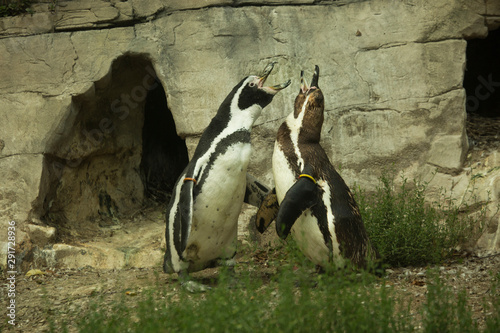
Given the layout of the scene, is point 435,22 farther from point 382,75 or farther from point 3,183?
point 3,183

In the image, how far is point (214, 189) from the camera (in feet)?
13.2

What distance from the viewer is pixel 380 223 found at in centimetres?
441

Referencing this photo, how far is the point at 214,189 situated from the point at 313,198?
735mm

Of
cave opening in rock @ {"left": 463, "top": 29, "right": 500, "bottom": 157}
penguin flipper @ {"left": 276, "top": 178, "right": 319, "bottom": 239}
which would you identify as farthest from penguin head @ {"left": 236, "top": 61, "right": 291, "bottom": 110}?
cave opening in rock @ {"left": 463, "top": 29, "right": 500, "bottom": 157}

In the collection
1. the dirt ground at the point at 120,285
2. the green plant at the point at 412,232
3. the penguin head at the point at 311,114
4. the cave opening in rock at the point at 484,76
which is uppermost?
the cave opening in rock at the point at 484,76

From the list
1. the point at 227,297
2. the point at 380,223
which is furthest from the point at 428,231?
the point at 227,297

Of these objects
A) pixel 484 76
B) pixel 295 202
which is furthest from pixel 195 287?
pixel 484 76

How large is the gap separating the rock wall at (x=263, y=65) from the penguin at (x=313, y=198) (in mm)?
1477

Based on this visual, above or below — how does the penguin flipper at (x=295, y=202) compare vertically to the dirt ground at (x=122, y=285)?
above

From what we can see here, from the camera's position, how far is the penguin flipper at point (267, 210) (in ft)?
13.6

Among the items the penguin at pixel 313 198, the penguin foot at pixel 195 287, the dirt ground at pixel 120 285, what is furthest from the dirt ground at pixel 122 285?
the penguin at pixel 313 198

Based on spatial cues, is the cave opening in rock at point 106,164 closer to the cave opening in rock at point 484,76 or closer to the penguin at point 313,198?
the penguin at point 313,198

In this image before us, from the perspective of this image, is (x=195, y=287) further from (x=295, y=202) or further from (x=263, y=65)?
(x=263, y=65)


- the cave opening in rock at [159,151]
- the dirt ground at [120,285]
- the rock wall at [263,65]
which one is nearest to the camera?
the dirt ground at [120,285]
